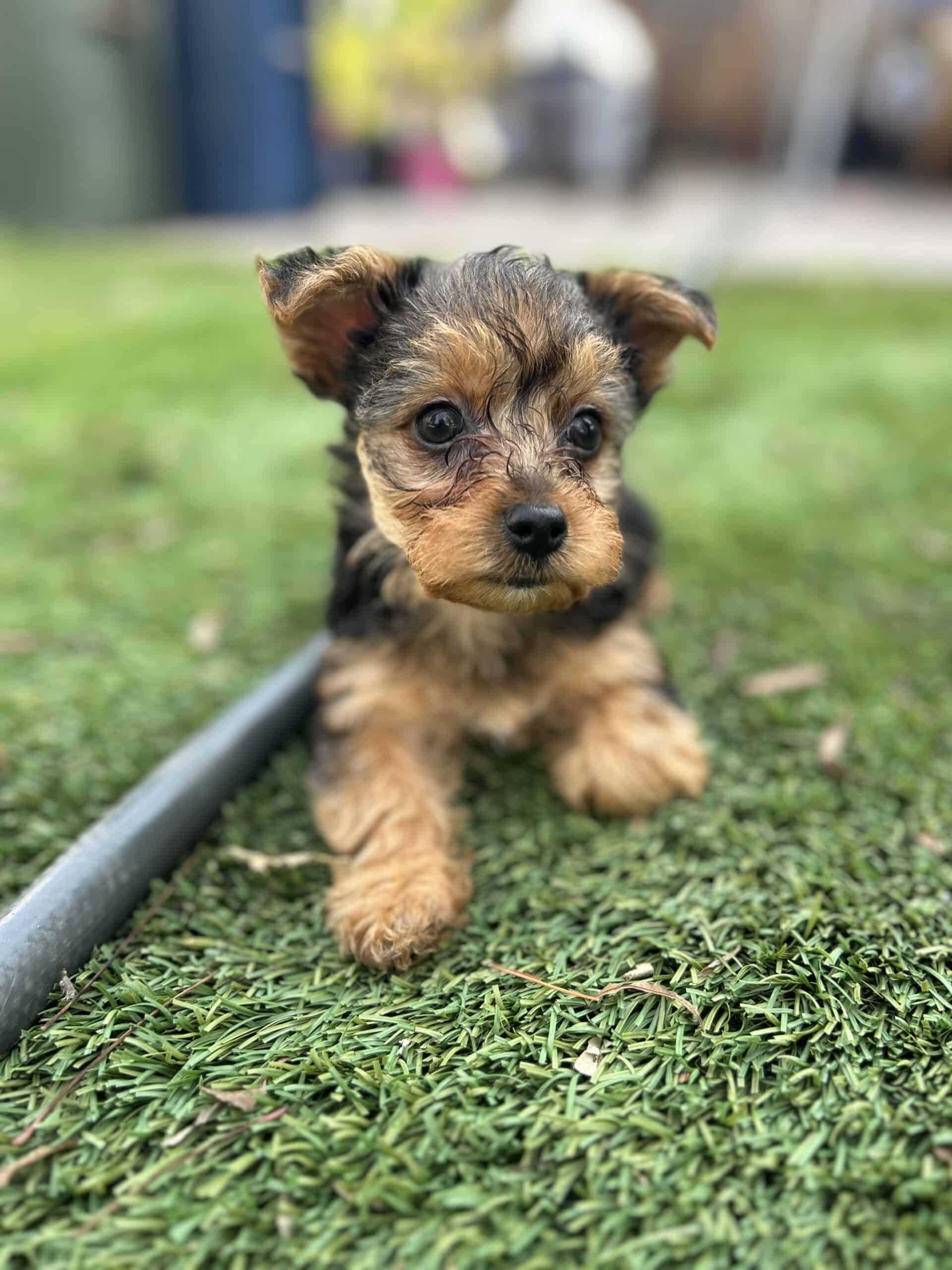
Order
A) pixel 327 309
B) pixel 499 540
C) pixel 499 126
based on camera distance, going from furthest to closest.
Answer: pixel 499 126
pixel 327 309
pixel 499 540

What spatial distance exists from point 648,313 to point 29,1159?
2687 millimetres

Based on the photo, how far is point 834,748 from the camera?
3.30 meters

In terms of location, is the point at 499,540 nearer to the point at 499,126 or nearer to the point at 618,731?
the point at 618,731

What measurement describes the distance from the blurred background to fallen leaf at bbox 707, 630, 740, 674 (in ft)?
21.8

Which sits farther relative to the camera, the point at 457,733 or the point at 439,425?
the point at 457,733

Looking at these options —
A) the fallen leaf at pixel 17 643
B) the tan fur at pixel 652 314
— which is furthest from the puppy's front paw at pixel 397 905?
the fallen leaf at pixel 17 643

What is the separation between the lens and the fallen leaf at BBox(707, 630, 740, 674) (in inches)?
151

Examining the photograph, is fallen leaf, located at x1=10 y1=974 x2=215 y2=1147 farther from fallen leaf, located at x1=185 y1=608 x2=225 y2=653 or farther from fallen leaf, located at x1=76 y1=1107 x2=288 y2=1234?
fallen leaf, located at x1=185 y1=608 x2=225 y2=653

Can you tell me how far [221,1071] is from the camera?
84.0 inches

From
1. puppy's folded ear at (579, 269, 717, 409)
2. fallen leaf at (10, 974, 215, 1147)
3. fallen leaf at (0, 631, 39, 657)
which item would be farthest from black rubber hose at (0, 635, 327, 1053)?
puppy's folded ear at (579, 269, 717, 409)

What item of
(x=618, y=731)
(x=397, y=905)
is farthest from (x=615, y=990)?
(x=618, y=731)

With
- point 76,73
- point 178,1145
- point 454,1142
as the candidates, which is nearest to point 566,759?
point 454,1142

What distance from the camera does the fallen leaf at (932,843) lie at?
279cm

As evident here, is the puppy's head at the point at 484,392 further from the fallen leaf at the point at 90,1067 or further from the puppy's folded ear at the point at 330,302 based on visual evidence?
the fallen leaf at the point at 90,1067
